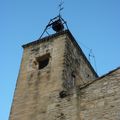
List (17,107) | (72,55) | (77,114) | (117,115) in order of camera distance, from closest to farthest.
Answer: (117,115), (77,114), (17,107), (72,55)

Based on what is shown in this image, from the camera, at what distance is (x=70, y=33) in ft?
37.2

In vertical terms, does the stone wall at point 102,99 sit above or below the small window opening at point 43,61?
below

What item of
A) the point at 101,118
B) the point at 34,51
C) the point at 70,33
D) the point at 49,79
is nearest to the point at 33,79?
the point at 49,79

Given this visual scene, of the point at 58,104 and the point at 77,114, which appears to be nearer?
the point at 77,114

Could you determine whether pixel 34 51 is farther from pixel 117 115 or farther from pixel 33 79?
pixel 117 115

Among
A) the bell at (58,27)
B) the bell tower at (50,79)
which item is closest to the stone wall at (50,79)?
the bell tower at (50,79)

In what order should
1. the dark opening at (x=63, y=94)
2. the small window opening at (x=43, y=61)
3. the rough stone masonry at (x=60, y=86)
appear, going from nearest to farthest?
the rough stone masonry at (x=60, y=86)
the dark opening at (x=63, y=94)
the small window opening at (x=43, y=61)

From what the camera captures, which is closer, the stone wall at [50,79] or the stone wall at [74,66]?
the stone wall at [50,79]

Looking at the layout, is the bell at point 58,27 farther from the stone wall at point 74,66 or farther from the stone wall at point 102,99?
the stone wall at point 102,99

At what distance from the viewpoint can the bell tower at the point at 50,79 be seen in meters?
8.79

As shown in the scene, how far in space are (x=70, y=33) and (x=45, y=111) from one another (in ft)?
11.8

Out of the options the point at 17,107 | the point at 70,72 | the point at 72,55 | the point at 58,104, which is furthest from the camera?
the point at 72,55

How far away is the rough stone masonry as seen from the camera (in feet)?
27.0

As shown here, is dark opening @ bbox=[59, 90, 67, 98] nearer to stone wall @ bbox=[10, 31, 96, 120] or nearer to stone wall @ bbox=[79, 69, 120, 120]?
stone wall @ bbox=[10, 31, 96, 120]
